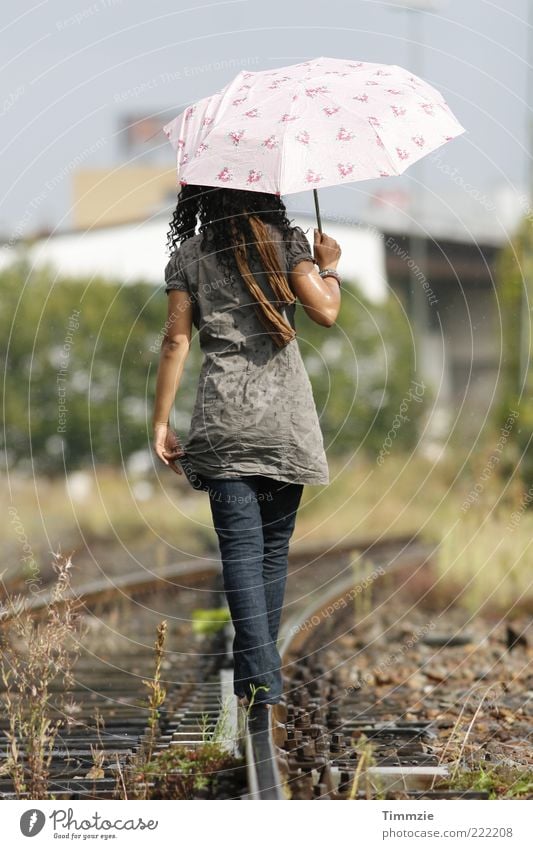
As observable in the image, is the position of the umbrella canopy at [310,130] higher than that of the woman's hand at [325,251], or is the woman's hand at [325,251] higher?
the umbrella canopy at [310,130]

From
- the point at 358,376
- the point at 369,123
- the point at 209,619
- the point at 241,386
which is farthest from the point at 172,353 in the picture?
the point at 358,376

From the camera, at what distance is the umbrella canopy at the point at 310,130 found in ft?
11.6

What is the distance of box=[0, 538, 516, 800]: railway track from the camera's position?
3330mm

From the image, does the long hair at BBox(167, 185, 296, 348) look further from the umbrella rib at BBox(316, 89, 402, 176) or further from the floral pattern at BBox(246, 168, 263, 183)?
the umbrella rib at BBox(316, 89, 402, 176)

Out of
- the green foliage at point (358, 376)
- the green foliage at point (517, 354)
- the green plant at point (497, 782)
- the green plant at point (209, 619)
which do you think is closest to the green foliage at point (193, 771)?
the green plant at point (497, 782)

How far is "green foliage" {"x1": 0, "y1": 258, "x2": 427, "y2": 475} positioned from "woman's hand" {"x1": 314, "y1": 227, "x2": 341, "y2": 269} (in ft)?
33.2

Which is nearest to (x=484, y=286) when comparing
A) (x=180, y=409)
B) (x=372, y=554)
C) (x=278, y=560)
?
(x=180, y=409)

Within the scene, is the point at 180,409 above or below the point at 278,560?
above

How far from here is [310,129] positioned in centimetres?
361

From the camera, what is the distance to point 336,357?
1638cm

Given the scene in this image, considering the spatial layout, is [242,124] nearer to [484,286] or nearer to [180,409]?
[180,409]

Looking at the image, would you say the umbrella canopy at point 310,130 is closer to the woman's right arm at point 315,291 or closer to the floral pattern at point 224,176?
the floral pattern at point 224,176

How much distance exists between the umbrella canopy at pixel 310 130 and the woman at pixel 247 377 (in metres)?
0.15
